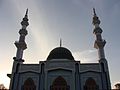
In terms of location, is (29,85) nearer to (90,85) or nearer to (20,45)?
(20,45)

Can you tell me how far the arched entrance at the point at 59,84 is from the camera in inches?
898

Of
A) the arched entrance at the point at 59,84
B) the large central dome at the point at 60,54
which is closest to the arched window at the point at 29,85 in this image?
the arched entrance at the point at 59,84

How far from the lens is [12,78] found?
2366 centimetres

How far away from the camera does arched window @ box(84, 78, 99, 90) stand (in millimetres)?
22609

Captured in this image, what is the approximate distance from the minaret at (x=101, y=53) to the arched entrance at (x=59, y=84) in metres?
4.71

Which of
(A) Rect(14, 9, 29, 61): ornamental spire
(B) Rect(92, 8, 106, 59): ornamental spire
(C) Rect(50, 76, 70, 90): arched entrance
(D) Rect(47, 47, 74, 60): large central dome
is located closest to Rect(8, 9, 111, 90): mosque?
(C) Rect(50, 76, 70, 90): arched entrance

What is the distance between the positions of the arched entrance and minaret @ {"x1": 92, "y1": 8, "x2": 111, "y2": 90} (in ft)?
15.5

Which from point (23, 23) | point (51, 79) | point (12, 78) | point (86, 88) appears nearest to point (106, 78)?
point (86, 88)

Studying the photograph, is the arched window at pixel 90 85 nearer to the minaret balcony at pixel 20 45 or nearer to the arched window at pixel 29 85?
the arched window at pixel 29 85

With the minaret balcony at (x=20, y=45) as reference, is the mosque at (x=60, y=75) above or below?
below

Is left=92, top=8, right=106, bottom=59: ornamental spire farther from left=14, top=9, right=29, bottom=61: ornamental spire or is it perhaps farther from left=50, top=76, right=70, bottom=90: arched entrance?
left=14, top=9, right=29, bottom=61: ornamental spire

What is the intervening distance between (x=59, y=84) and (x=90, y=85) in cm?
391

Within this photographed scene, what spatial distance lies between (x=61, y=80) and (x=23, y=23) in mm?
12491

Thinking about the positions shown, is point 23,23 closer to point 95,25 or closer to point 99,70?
point 95,25
